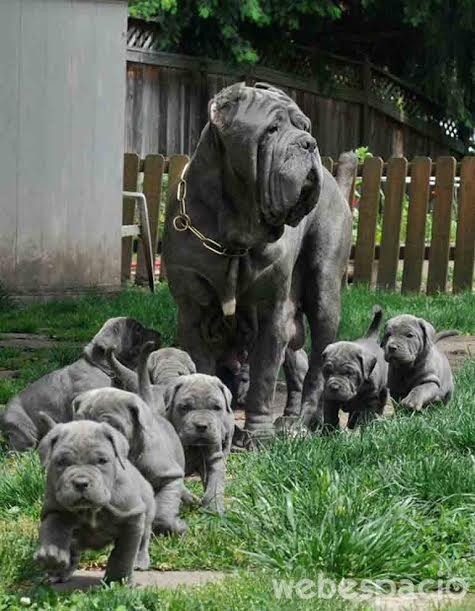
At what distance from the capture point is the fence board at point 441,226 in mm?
16516

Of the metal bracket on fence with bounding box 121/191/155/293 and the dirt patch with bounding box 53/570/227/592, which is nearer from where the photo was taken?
the dirt patch with bounding box 53/570/227/592

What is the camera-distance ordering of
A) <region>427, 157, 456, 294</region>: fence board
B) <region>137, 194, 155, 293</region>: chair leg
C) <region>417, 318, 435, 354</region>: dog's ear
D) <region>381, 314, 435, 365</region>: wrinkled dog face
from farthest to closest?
<region>427, 157, 456, 294</region>: fence board, <region>137, 194, 155, 293</region>: chair leg, <region>417, 318, 435, 354</region>: dog's ear, <region>381, 314, 435, 365</region>: wrinkled dog face

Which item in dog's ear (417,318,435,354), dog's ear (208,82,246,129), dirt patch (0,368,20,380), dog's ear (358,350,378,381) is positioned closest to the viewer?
dog's ear (208,82,246,129)

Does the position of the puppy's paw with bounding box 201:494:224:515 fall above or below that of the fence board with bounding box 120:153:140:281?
below

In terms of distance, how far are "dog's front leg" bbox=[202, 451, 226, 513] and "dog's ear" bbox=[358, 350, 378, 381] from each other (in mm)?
1579

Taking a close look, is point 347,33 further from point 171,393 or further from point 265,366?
point 171,393

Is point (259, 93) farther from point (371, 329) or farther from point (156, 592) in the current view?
point (156, 592)

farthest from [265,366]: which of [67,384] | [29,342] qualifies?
[29,342]

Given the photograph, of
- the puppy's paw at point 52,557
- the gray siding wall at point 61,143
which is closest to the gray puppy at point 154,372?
the puppy's paw at point 52,557

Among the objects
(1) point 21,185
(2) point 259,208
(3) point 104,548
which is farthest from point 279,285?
(1) point 21,185

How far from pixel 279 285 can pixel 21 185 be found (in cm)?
628

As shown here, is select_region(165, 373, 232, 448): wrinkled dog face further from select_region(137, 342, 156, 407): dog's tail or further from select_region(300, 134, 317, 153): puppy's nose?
select_region(300, 134, 317, 153): puppy's nose

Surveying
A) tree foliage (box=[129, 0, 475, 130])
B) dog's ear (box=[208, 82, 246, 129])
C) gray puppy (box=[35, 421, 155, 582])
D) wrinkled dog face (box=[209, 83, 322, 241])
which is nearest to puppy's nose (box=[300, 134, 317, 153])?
wrinkled dog face (box=[209, 83, 322, 241])

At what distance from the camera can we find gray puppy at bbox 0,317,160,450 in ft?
24.0
